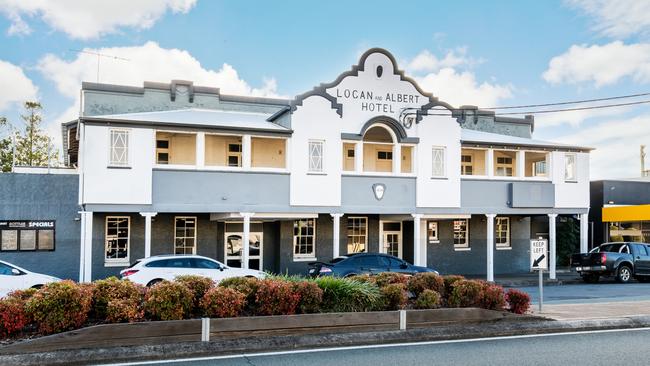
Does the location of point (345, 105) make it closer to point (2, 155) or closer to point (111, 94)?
point (111, 94)

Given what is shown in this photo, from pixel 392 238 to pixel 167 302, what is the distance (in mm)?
19231

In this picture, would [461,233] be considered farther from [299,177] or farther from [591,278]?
[299,177]

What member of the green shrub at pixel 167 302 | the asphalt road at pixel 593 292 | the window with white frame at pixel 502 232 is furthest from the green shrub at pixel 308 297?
the window with white frame at pixel 502 232

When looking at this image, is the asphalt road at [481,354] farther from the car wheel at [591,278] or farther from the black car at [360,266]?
the car wheel at [591,278]

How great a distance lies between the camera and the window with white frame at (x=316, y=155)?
79.8 feet

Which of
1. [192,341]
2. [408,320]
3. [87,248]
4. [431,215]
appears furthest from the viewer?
[431,215]

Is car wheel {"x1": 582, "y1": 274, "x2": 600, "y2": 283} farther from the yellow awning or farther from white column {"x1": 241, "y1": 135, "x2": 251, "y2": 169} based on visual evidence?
white column {"x1": 241, "y1": 135, "x2": 251, "y2": 169}

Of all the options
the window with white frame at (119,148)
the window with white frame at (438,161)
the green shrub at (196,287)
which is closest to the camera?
the green shrub at (196,287)

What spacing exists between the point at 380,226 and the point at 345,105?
6469 millimetres

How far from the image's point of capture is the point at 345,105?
24.8 meters

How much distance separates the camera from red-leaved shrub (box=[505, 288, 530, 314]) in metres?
13.9

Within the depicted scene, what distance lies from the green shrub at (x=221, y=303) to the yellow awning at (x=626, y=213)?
2825cm

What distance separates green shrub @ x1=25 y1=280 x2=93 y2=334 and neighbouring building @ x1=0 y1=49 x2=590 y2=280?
1081cm

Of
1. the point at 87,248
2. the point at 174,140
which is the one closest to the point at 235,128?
the point at 174,140
